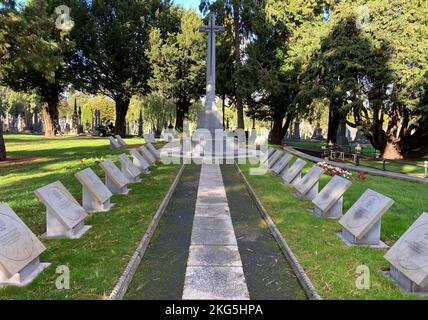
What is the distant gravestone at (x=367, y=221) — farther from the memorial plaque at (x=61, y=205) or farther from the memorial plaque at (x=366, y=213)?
the memorial plaque at (x=61, y=205)

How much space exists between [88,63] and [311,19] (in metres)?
23.2

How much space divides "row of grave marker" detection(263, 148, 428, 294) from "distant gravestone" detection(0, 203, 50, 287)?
16.4ft

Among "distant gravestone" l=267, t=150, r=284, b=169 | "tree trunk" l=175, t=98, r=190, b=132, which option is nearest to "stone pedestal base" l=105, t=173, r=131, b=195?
"distant gravestone" l=267, t=150, r=284, b=169

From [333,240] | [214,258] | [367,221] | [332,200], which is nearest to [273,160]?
[332,200]

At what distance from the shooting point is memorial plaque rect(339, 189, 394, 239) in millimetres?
5969

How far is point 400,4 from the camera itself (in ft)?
75.2

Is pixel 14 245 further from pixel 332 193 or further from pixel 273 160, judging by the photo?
pixel 273 160

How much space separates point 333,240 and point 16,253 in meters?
5.14

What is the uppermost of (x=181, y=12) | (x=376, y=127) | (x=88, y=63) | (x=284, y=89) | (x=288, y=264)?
(x=181, y=12)

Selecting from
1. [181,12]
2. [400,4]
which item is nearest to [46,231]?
[400,4]

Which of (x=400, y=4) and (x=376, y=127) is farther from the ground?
(x=400, y=4)

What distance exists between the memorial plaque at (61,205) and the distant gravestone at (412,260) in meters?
5.29

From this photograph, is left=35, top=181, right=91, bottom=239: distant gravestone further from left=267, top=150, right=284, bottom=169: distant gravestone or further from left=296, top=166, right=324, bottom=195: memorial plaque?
left=267, top=150, right=284, bottom=169: distant gravestone

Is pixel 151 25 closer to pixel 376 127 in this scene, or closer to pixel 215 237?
pixel 376 127
